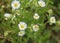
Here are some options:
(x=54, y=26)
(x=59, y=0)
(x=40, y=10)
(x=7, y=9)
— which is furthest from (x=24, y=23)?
(x=59, y=0)

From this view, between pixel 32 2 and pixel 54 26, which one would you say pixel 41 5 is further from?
pixel 54 26

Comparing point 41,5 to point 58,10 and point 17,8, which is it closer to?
point 17,8

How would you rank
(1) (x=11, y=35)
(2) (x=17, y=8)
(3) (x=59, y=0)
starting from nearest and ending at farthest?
1. (2) (x=17, y=8)
2. (1) (x=11, y=35)
3. (3) (x=59, y=0)

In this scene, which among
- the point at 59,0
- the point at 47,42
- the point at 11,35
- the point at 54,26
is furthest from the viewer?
the point at 59,0

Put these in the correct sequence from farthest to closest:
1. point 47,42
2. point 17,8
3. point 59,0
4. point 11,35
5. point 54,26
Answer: point 59,0
point 54,26
point 47,42
point 11,35
point 17,8

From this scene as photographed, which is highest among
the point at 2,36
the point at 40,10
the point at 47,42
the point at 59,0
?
the point at 40,10

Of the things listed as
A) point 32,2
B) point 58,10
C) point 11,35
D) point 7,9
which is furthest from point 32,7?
point 58,10

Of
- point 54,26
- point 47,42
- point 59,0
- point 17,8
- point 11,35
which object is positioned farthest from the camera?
point 59,0

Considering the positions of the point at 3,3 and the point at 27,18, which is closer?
the point at 27,18

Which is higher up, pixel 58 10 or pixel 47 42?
pixel 58 10
